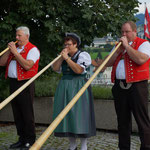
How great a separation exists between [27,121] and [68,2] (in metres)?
4.12

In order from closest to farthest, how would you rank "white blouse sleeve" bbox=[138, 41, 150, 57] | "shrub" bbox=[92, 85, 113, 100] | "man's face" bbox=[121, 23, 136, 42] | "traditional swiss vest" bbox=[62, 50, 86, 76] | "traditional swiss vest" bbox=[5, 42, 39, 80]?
1. "white blouse sleeve" bbox=[138, 41, 150, 57]
2. "man's face" bbox=[121, 23, 136, 42]
3. "traditional swiss vest" bbox=[62, 50, 86, 76]
4. "traditional swiss vest" bbox=[5, 42, 39, 80]
5. "shrub" bbox=[92, 85, 113, 100]

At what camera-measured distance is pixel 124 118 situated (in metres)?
4.01

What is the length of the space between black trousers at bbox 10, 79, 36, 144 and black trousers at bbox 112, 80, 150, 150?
1.56 meters

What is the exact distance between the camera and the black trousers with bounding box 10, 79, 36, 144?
4.92 meters

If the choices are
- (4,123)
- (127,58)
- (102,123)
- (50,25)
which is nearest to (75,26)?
(50,25)

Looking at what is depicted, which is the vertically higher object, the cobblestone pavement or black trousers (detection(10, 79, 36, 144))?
black trousers (detection(10, 79, 36, 144))

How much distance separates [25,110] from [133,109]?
1906mm

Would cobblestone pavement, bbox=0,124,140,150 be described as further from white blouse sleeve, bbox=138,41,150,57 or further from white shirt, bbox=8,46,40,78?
white blouse sleeve, bbox=138,41,150,57

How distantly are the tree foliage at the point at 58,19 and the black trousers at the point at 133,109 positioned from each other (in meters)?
3.62

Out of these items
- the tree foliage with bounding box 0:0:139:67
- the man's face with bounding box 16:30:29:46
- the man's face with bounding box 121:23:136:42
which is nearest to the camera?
the man's face with bounding box 121:23:136:42

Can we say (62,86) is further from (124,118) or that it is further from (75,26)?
(75,26)

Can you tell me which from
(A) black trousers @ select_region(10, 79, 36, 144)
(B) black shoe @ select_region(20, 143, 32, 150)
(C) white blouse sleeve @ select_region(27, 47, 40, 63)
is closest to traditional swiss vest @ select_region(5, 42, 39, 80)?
(C) white blouse sleeve @ select_region(27, 47, 40, 63)

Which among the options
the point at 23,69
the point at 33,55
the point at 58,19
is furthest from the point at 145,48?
the point at 58,19

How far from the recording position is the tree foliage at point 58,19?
739 cm
